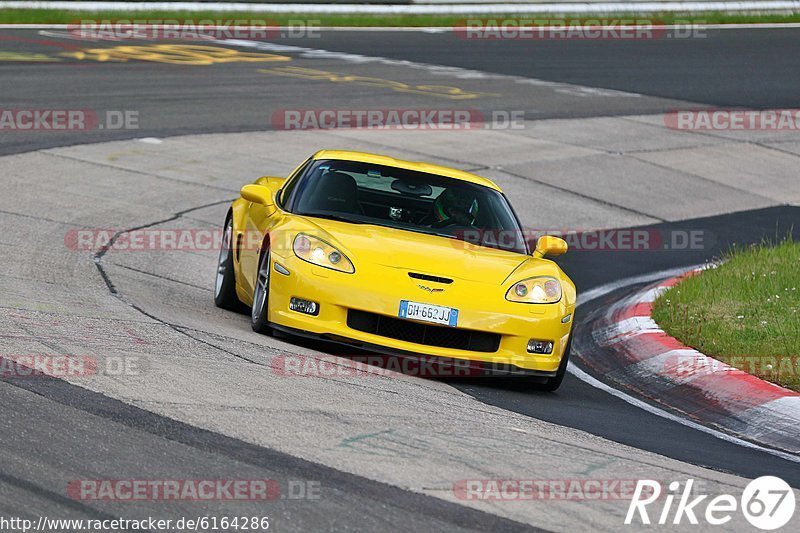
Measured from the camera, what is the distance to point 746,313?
32.6 ft

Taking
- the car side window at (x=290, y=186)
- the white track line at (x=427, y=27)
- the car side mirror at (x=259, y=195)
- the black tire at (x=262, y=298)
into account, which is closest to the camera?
the black tire at (x=262, y=298)

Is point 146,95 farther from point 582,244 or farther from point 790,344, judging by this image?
point 790,344

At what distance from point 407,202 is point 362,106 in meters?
10.6

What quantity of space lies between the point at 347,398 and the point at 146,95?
13.4 meters

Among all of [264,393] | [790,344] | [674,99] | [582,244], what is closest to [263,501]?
[264,393]

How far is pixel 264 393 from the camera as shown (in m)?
6.73

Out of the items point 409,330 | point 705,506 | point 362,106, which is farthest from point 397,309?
point 362,106

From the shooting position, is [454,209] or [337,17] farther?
[337,17]

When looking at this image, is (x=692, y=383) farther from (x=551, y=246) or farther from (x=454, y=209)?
(x=454, y=209)

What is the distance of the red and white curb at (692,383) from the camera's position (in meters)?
7.84

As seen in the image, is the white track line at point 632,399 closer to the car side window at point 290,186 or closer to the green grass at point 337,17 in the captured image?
the car side window at point 290,186

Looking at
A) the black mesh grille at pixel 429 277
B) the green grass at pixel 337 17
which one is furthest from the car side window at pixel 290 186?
the green grass at pixel 337 17

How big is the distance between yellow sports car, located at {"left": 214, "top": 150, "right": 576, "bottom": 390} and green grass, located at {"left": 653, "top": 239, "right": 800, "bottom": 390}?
46.9 inches

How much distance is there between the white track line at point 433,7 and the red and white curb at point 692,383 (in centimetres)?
1943
